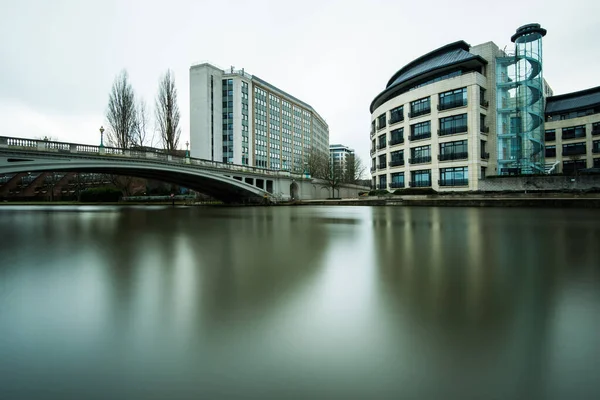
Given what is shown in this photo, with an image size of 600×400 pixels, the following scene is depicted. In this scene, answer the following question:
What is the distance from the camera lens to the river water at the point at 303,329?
4.74ft

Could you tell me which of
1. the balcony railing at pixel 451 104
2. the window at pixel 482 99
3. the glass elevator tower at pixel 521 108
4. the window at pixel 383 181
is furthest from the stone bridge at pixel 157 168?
the glass elevator tower at pixel 521 108

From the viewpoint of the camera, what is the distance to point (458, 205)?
76.0 ft

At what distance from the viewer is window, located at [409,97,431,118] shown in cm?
3541

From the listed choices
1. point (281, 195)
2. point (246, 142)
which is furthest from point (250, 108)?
point (281, 195)

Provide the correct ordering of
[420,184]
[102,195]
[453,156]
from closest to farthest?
1. [453,156]
2. [420,184]
3. [102,195]

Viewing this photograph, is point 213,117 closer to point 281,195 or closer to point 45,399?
point 281,195

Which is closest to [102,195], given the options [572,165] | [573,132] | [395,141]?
[395,141]

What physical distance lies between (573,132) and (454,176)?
27.4 metres

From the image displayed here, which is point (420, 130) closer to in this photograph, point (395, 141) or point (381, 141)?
point (395, 141)

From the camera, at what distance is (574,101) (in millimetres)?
45688

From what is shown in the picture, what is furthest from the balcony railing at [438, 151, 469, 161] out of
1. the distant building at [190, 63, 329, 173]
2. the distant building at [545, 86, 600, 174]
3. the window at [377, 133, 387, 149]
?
the distant building at [190, 63, 329, 173]

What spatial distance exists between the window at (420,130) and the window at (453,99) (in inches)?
95.5

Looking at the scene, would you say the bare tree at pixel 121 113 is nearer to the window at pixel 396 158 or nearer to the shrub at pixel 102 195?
the shrub at pixel 102 195

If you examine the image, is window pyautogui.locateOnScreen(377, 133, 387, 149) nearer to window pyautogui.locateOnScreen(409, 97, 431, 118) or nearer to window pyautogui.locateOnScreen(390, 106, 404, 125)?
window pyautogui.locateOnScreen(390, 106, 404, 125)
